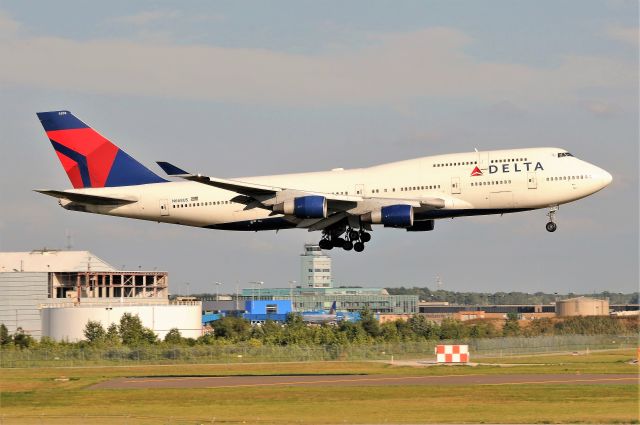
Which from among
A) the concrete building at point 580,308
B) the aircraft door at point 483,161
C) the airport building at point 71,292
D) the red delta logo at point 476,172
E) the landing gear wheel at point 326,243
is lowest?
the concrete building at point 580,308

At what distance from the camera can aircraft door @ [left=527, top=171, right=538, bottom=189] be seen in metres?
57.9

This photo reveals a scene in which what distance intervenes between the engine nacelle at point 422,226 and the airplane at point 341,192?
0.19ft

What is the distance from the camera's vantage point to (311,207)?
59438mm

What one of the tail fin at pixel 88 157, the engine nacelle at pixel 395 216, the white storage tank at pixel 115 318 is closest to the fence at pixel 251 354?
the tail fin at pixel 88 157

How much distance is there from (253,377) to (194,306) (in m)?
53.4

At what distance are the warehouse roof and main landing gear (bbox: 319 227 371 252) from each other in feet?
230

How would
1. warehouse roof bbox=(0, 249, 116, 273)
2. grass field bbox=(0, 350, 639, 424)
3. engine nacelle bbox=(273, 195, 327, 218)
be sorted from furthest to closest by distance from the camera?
warehouse roof bbox=(0, 249, 116, 273), engine nacelle bbox=(273, 195, 327, 218), grass field bbox=(0, 350, 639, 424)

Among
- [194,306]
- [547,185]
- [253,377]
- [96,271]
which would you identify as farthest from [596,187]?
[96,271]

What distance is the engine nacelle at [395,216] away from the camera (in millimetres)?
58344

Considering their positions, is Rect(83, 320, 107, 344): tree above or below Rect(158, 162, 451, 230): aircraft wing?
below

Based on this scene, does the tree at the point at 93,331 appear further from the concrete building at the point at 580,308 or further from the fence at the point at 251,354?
the concrete building at the point at 580,308

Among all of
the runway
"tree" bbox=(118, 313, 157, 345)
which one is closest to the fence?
the runway

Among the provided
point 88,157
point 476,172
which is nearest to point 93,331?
point 88,157

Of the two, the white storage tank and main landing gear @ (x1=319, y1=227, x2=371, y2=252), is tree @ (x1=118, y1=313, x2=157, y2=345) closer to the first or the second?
the white storage tank
